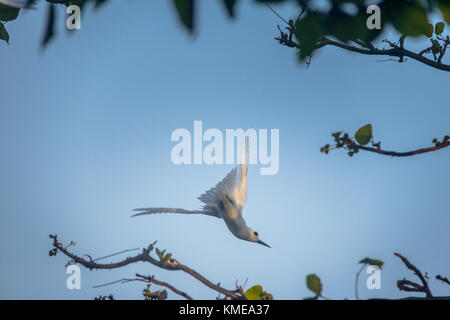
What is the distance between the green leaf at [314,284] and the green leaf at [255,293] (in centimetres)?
9

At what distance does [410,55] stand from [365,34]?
664mm

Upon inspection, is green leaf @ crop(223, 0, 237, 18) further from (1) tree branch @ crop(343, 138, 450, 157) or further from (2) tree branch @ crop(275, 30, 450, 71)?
(2) tree branch @ crop(275, 30, 450, 71)

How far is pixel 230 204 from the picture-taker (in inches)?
41.6

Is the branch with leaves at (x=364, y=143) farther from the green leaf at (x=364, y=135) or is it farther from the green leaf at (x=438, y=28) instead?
the green leaf at (x=438, y=28)

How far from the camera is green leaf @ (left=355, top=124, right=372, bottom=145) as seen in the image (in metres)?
0.78

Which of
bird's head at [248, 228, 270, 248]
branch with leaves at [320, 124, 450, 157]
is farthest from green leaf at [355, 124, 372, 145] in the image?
bird's head at [248, 228, 270, 248]

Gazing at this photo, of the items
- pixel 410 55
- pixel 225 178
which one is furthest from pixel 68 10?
pixel 410 55

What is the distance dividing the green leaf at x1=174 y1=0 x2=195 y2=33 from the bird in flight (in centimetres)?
66

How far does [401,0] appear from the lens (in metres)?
0.43

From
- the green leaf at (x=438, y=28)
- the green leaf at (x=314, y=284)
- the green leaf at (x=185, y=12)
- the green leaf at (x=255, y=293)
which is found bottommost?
the green leaf at (x=255, y=293)

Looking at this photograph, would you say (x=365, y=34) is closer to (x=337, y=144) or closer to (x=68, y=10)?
(x=337, y=144)

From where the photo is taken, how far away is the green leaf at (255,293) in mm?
746

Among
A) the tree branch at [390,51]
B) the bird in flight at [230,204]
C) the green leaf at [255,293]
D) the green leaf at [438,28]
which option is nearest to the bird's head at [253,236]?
the bird in flight at [230,204]

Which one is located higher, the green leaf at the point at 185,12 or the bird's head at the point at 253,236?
the green leaf at the point at 185,12
